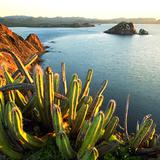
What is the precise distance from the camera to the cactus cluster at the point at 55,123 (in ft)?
21.1

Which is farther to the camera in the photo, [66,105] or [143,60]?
[143,60]

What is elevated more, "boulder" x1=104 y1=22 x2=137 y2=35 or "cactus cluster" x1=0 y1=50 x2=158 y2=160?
"cactus cluster" x1=0 y1=50 x2=158 y2=160

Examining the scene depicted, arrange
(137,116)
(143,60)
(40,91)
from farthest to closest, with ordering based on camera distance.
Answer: (143,60) → (137,116) → (40,91)

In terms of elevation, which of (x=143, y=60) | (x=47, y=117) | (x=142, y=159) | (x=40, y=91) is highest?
(x=40, y=91)

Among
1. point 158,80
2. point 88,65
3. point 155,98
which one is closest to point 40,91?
point 155,98

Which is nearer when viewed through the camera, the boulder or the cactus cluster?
the cactus cluster

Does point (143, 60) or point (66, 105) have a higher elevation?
point (66, 105)

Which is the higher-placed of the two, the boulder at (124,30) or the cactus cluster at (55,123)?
the cactus cluster at (55,123)

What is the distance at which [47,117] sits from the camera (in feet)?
24.9

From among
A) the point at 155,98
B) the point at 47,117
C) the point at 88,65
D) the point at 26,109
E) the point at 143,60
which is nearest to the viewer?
the point at 47,117

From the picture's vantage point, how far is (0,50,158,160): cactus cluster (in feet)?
21.1

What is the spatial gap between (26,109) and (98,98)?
182 centimetres

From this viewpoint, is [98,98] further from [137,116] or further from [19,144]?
[137,116]

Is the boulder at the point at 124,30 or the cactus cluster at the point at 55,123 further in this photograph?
the boulder at the point at 124,30
